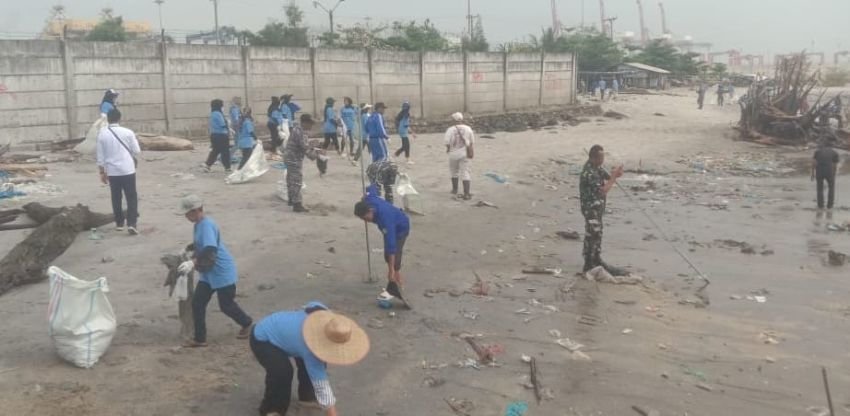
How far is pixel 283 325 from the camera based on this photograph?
173 inches

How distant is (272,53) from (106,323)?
15.9 metres

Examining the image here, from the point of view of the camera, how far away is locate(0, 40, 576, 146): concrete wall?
49.5 ft

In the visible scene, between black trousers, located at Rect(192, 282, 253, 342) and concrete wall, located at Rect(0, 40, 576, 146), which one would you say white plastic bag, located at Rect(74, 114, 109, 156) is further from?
black trousers, located at Rect(192, 282, 253, 342)

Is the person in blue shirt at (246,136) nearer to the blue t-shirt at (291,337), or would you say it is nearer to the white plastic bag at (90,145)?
the white plastic bag at (90,145)

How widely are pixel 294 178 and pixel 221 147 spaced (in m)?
3.13

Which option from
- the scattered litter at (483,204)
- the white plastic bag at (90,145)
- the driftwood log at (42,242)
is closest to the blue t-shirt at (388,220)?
the driftwood log at (42,242)

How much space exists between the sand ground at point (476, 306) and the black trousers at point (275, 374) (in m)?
0.27

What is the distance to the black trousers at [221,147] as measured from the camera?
1284 centimetres

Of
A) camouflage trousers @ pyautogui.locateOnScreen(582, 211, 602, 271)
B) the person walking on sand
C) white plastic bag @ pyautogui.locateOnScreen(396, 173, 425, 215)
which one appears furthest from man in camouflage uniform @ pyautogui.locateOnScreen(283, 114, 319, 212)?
the person walking on sand

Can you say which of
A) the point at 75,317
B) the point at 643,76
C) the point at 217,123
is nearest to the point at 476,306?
the point at 75,317

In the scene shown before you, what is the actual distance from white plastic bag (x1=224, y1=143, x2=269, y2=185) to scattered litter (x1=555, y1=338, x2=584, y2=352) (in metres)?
7.61

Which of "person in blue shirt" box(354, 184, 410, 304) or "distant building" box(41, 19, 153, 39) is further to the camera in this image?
"distant building" box(41, 19, 153, 39)

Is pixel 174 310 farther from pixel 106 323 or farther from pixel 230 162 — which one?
pixel 230 162

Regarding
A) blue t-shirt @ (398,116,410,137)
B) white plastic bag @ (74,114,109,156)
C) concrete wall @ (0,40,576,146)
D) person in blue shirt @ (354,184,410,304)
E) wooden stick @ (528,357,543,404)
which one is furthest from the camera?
blue t-shirt @ (398,116,410,137)
